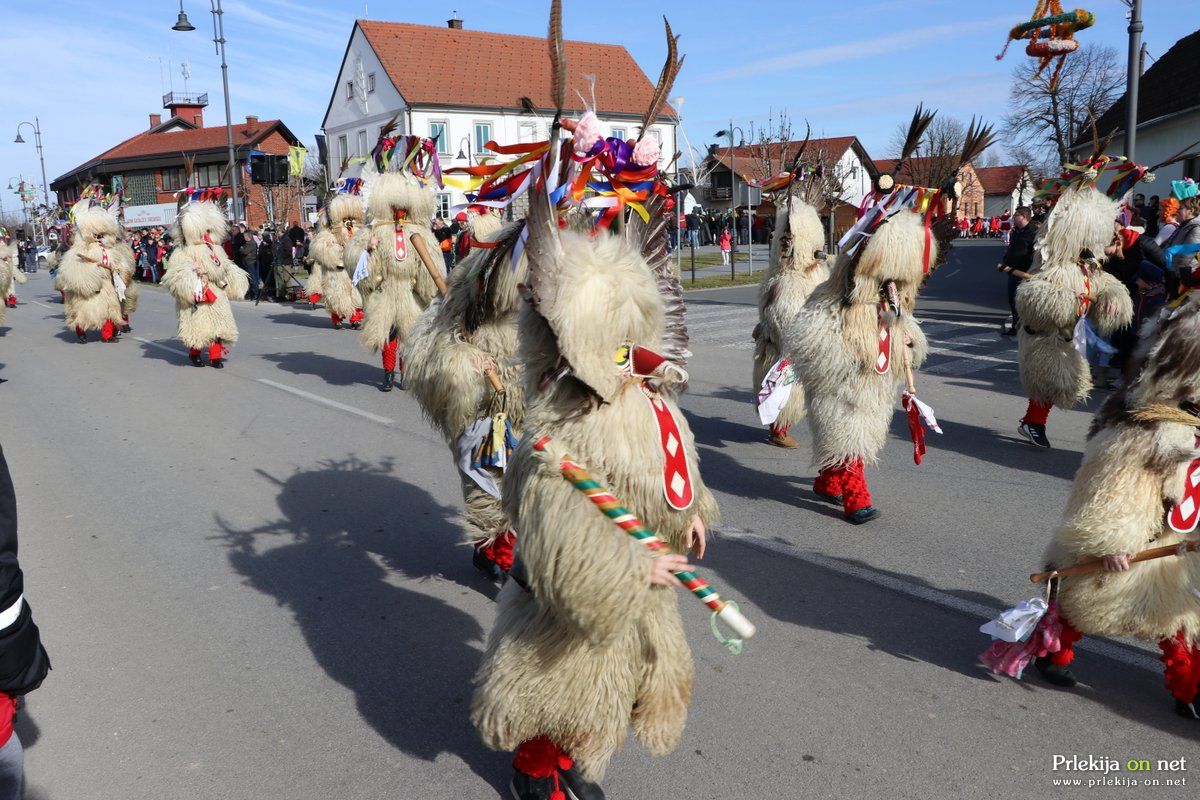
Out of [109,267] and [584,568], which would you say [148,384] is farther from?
[584,568]

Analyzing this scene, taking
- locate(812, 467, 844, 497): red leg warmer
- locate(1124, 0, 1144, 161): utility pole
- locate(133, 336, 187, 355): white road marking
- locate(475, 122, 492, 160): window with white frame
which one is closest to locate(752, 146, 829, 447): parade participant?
locate(812, 467, 844, 497): red leg warmer

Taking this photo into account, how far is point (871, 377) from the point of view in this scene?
5.34 meters

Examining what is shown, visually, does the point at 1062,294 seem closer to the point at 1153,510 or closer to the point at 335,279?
the point at 1153,510

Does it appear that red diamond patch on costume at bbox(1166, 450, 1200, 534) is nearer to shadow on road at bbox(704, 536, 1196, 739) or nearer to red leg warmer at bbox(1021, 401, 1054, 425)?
shadow on road at bbox(704, 536, 1196, 739)

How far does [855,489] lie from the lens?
17.6ft

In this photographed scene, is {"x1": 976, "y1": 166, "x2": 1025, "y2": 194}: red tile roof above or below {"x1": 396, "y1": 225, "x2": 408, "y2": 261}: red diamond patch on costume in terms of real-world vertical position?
above

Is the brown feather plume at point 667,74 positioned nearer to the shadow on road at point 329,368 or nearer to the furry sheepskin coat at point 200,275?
the shadow on road at point 329,368

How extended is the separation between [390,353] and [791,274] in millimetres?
4517

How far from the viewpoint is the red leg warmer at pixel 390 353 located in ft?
30.3

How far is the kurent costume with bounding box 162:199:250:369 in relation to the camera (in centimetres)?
1080

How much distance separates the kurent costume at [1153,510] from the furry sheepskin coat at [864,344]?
2031mm

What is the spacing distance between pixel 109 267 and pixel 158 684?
11.8 metres

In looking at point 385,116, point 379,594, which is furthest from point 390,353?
point 385,116

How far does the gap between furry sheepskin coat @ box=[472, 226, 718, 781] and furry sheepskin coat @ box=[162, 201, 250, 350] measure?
954 cm
